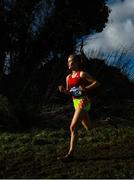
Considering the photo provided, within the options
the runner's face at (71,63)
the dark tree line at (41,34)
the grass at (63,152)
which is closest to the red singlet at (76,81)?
the runner's face at (71,63)

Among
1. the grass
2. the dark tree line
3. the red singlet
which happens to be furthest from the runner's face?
the dark tree line

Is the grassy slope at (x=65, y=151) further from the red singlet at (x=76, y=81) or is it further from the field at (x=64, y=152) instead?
the red singlet at (x=76, y=81)

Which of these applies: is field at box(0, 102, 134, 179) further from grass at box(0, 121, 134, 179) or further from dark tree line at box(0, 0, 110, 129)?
dark tree line at box(0, 0, 110, 129)

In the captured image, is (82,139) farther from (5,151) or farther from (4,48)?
(4,48)

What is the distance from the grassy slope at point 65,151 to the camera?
8.90 metres

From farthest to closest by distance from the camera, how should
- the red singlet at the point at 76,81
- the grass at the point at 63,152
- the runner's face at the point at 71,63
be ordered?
the red singlet at the point at 76,81, the runner's face at the point at 71,63, the grass at the point at 63,152

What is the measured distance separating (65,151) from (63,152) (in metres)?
0.07

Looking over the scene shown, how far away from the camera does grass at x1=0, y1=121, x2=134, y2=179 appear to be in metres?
8.88

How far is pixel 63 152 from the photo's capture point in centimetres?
1027

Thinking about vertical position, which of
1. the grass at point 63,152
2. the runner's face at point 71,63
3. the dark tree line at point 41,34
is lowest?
the grass at point 63,152

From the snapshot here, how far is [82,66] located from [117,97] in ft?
3.96

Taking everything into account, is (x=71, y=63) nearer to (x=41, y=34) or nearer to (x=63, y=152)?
(x=63, y=152)

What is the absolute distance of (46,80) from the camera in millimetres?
15211

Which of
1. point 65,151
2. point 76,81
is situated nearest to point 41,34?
point 65,151
